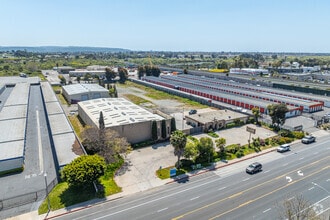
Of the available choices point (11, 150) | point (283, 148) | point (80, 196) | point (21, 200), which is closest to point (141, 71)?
point (11, 150)

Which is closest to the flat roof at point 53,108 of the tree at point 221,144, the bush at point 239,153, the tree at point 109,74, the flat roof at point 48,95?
the flat roof at point 48,95

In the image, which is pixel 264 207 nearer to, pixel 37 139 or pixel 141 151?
pixel 141 151

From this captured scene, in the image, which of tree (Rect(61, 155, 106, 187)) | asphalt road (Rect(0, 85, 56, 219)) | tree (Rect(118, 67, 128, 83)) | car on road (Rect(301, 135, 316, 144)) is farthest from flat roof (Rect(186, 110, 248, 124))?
tree (Rect(118, 67, 128, 83))

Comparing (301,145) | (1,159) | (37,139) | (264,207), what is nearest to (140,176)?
(264,207)

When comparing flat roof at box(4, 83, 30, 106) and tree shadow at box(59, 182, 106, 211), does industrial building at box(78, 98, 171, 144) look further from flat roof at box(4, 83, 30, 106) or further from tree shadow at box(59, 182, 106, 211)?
flat roof at box(4, 83, 30, 106)

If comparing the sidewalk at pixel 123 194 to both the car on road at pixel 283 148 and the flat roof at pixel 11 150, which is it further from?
the flat roof at pixel 11 150
